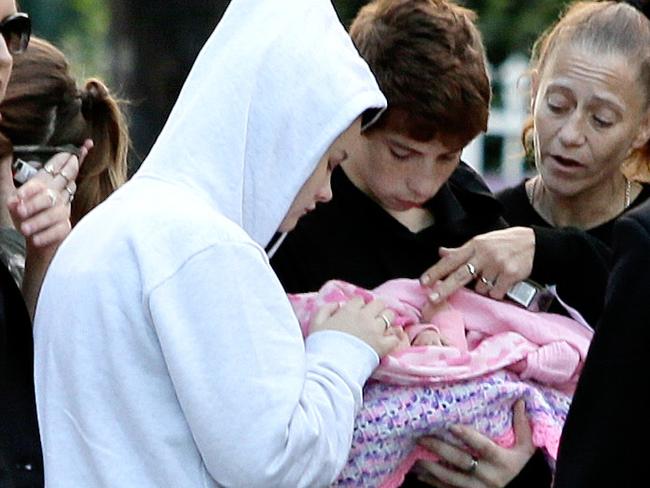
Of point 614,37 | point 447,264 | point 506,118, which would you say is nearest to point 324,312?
point 447,264

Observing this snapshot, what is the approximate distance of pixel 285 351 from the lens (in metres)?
2.62

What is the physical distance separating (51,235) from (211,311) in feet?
2.50

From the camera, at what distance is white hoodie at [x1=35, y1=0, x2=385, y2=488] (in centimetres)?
257

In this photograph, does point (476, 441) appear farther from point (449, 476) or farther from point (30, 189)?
point (30, 189)

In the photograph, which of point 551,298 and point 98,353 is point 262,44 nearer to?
point 98,353

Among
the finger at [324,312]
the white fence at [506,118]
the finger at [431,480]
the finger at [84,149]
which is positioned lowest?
the white fence at [506,118]

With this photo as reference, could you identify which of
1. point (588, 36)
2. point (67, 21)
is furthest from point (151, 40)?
point (67, 21)

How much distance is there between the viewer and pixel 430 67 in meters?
3.24

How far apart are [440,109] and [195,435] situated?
92 centimetres

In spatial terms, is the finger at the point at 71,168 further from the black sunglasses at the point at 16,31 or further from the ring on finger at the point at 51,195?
the black sunglasses at the point at 16,31

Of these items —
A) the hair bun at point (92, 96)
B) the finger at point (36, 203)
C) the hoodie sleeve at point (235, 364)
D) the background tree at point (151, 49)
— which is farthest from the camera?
the background tree at point (151, 49)

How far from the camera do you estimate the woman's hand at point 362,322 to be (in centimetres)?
284

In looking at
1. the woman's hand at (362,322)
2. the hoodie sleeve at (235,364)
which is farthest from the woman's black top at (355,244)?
the hoodie sleeve at (235,364)

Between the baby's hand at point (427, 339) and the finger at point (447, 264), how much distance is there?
0.37ft
